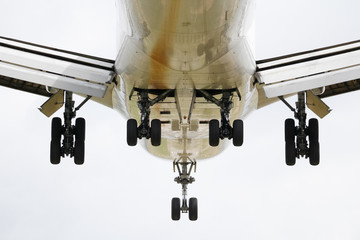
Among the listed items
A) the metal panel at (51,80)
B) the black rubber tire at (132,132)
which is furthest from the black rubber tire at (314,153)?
the metal panel at (51,80)

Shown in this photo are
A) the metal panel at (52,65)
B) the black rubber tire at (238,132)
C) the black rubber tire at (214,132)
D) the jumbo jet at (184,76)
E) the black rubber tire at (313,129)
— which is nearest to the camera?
the jumbo jet at (184,76)

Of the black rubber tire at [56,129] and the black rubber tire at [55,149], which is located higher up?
the black rubber tire at [56,129]

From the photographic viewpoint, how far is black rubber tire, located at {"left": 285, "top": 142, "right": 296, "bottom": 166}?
2892cm

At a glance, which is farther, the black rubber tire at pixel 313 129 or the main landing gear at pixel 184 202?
the main landing gear at pixel 184 202

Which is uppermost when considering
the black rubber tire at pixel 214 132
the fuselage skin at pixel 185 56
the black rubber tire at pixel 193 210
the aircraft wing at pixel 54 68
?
the aircraft wing at pixel 54 68

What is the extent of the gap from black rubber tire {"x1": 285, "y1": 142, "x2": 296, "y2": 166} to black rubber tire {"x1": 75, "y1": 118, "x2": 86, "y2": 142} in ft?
21.9

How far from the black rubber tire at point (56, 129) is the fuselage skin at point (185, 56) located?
201 centimetres

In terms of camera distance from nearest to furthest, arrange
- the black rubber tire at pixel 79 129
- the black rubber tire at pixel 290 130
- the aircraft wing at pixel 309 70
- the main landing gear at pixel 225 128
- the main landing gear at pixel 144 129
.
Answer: the main landing gear at pixel 225 128 < the aircraft wing at pixel 309 70 < the main landing gear at pixel 144 129 < the black rubber tire at pixel 290 130 < the black rubber tire at pixel 79 129

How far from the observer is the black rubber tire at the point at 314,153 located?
28797mm

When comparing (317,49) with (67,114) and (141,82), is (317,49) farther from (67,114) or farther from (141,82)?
(67,114)

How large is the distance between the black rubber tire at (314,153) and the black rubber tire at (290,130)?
2.19ft

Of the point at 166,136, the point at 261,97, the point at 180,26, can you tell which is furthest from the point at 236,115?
the point at 180,26

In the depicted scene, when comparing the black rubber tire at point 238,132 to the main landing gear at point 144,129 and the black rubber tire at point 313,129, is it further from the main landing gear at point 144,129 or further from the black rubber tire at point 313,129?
the black rubber tire at point 313,129

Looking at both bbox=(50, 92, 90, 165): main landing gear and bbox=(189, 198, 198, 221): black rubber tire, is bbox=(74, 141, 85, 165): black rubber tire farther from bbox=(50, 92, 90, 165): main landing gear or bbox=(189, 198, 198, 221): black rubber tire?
bbox=(189, 198, 198, 221): black rubber tire
